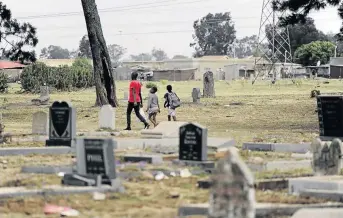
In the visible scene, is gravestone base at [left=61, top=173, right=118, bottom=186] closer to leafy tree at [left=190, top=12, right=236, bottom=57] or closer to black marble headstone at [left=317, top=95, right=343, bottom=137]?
black marble headstone at [left=317, top=95, right=343, bottom=137]

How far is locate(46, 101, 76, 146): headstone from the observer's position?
18.4 m

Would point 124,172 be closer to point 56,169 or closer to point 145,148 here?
point 56,169

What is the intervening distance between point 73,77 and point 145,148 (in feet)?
172

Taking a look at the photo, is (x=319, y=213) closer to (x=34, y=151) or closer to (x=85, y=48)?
(x=34, y=151)

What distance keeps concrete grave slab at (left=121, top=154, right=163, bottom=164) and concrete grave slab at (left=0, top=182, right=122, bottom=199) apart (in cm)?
328

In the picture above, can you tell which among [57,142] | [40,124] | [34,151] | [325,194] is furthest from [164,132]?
[325,194]

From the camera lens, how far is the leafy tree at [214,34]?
632 feet

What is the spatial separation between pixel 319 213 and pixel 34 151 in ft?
29.8

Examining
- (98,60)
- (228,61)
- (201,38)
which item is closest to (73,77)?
(98,60)

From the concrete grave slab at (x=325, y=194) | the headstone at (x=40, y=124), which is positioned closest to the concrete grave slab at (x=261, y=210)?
the concrete grave slab at (x=325, y=194)

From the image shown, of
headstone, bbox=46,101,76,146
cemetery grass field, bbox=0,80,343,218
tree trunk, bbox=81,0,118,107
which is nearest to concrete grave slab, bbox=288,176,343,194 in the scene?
cemetery grass field, bbox=0,80,343,218

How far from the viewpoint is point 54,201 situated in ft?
36.3

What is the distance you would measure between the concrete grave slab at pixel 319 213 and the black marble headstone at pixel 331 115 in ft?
29.9

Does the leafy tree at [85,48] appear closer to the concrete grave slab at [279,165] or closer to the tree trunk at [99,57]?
the tree trunk at [99,57]
